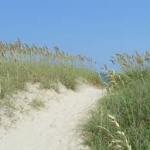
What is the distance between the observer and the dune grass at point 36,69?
8.97 meters

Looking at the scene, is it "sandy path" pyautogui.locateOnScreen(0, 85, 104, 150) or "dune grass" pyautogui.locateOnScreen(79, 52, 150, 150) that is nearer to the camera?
"dune grass" pyautogui.locateOnScreen(79, 52, 150, 150)

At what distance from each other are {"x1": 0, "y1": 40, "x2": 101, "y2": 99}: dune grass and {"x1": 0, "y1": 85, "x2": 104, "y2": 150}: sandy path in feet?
3.21

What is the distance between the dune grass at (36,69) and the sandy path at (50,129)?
978 millimetres

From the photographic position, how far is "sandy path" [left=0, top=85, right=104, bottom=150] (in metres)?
6.30

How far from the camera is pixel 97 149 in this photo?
5.50 m

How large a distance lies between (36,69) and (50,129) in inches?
151

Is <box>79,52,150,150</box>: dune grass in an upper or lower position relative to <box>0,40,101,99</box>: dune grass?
lower

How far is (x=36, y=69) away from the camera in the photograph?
1059 cm

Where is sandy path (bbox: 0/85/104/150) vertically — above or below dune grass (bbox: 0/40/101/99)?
below

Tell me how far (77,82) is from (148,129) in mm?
5587

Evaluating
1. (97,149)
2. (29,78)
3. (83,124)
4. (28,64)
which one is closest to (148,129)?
(97,149)

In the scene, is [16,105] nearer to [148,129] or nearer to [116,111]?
[116,111]

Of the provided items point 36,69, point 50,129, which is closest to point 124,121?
point 50,129

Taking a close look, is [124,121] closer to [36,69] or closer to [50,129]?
[50,129]
